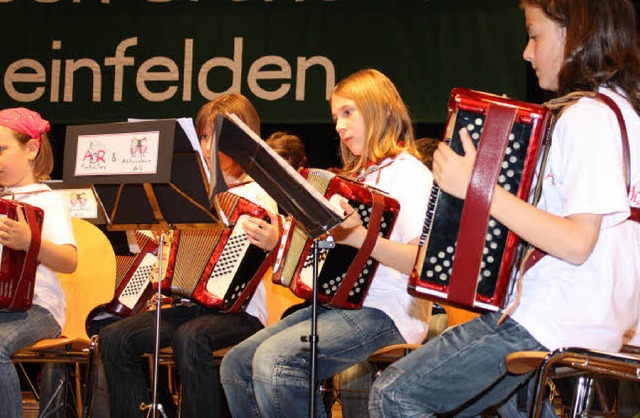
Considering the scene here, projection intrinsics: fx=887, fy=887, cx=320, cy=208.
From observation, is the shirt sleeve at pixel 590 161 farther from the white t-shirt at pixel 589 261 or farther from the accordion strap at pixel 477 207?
the accordion strap at pixel 477 207

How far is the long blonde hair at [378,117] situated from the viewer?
357cm

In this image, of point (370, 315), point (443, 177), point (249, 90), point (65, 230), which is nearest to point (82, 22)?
point (249, 90)

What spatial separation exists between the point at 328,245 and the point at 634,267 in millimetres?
885

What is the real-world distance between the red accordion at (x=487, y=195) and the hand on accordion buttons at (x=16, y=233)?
2085 mm

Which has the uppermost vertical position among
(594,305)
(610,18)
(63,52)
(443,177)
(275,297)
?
(63,52)

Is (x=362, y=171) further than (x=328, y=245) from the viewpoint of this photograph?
Yes

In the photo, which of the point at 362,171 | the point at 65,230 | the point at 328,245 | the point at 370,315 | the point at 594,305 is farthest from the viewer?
the point at 65,230

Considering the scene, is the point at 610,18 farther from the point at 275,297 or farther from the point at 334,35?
the point at 334,35

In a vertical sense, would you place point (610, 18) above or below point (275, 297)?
above

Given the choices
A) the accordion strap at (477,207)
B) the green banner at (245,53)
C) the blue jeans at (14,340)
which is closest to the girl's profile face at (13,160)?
the blue jeans at (14,340)

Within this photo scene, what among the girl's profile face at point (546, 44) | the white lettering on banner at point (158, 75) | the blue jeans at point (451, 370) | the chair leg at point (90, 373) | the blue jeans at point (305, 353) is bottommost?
the chair leg at point (90, 373)

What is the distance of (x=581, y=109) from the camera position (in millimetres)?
2188

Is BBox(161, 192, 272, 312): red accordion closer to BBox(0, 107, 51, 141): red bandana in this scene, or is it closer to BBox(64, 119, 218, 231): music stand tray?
BBox(64, 119, 218, 231): music stand tray

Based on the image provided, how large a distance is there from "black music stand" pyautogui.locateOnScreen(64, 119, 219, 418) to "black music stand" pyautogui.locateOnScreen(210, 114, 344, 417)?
72 centimetres
